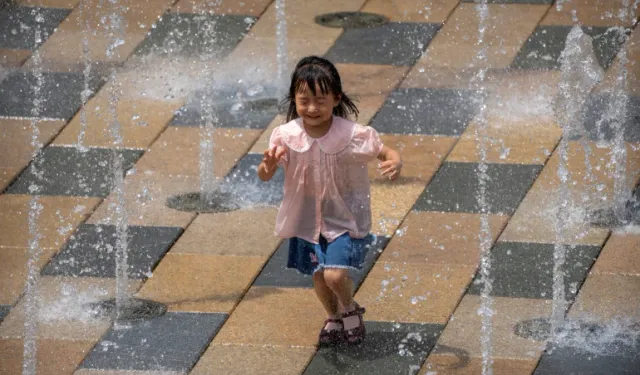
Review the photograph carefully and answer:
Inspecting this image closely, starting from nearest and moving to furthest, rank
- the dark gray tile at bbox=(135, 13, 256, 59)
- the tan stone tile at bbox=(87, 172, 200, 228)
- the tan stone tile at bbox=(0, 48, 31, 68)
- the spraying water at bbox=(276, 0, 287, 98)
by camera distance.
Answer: the tan stone tile at bbox=(87, 172, 200, 228) < the spraying water at bbox=(276, 0, 287, 98) < the tan stone tile at bbox=(0, 48, 31, 68) < the dark gray tile at bbox=(135, 13, 256, 59)

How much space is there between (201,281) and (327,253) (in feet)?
3.05

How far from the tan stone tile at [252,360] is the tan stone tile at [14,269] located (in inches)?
39.2

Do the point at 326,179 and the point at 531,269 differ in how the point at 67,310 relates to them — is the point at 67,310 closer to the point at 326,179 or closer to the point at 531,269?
the point at 326,179

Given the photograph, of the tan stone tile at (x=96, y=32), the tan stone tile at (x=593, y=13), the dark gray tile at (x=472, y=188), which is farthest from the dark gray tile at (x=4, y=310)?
the tan stone tile at (x=593, y=13)

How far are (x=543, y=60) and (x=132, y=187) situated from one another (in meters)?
2.90

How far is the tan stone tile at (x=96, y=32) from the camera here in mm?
9102

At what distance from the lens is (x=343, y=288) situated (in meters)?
5.51

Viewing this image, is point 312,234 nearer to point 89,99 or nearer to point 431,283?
point 431,283

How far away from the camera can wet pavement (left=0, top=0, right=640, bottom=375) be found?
5.67 m

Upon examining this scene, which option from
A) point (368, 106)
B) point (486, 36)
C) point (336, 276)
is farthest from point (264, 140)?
point (336, 276)

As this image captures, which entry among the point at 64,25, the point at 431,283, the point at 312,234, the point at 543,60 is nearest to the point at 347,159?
the point at 312,234

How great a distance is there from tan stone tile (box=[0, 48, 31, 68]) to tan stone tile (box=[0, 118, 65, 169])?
901 millimetres

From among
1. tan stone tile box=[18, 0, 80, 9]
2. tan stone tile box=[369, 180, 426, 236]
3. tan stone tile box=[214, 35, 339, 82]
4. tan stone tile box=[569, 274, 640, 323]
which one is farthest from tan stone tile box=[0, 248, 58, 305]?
tan stone tile box=[18, 0, 80, 9]

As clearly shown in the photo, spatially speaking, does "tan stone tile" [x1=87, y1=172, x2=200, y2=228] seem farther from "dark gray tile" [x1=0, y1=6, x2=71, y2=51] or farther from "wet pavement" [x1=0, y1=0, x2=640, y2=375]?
"dark gray tile" [x1=0, y1=6, x2=71, y2=51]
